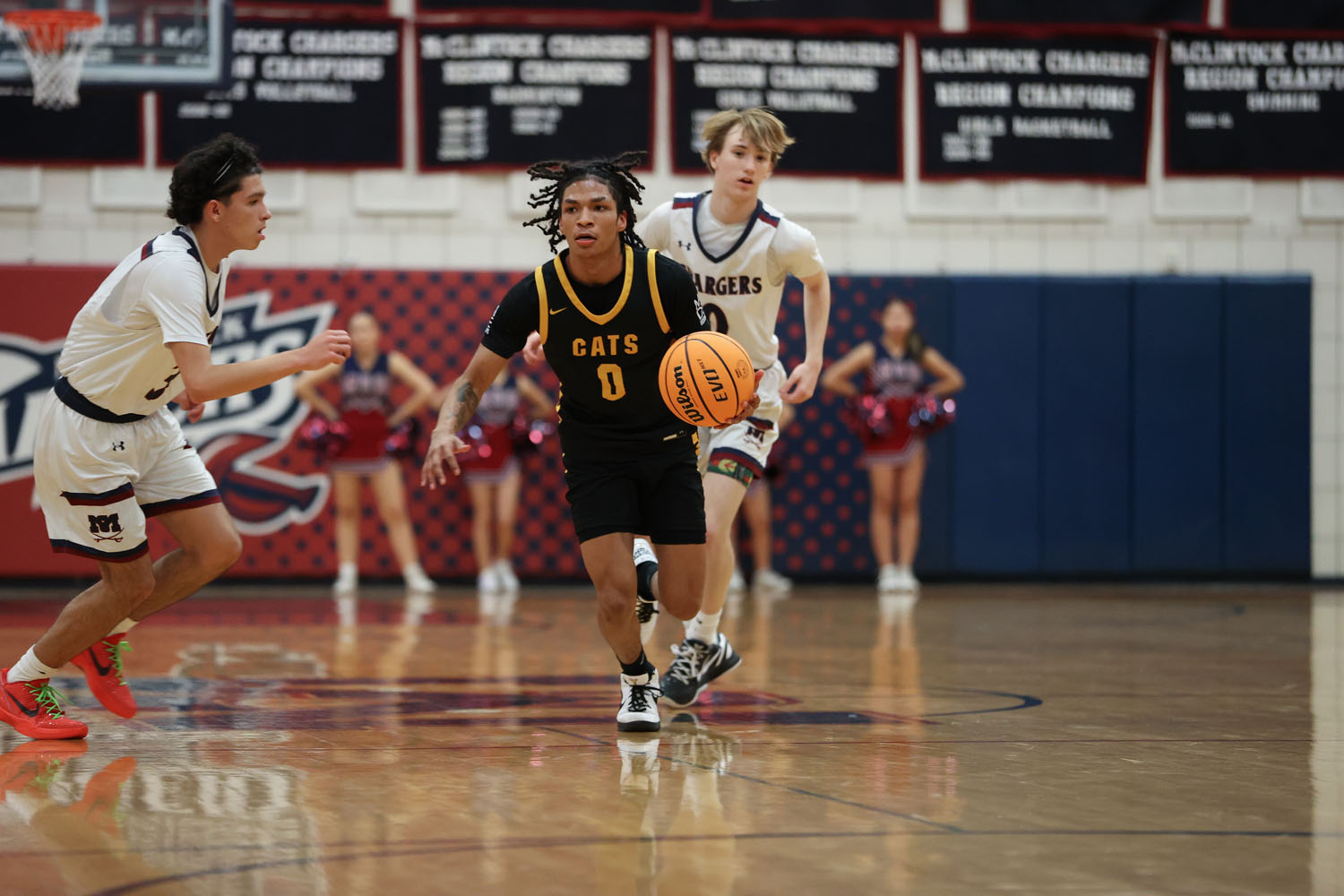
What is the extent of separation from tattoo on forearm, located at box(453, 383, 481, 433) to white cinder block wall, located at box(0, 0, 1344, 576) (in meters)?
7.60

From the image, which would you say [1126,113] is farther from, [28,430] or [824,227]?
[28,430]

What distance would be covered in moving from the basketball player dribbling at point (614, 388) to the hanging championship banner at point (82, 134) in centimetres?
813

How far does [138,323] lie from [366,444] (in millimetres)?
6789

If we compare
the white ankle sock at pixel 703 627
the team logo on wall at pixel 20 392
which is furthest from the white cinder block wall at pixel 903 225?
the white ankle sock at pixel 703 627

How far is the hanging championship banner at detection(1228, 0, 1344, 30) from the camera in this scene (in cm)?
1265

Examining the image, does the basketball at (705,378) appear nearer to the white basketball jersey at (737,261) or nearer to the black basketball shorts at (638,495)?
the black basketball shorts at (638,495)

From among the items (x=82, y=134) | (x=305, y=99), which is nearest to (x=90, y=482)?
(x=305, y=99)

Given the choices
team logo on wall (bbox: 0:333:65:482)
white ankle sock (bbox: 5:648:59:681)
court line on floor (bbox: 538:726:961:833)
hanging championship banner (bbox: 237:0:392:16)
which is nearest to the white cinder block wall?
hanging championship banner (bbox: 237:0:392:16)

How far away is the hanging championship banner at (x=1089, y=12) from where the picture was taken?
1246cm

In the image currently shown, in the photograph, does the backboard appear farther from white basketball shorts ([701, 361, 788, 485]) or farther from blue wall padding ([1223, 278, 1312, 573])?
blue wall padding ([1223, 278, 1312, 573])

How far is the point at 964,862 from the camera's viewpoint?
10.2 ft

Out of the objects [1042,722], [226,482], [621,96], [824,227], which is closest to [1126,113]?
[824,227]

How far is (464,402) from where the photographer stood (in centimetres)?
470

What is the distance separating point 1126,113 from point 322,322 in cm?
690
